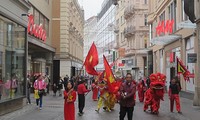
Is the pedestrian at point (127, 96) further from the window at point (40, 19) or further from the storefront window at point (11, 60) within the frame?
the window at point (40, 19)

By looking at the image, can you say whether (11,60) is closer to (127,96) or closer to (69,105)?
(69,105)

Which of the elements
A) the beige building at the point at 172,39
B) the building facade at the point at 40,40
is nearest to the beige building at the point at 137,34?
the beige building at the point at 172,39

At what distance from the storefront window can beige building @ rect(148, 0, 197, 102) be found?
9058mm

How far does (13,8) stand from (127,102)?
8087mm

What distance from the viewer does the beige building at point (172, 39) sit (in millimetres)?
24484

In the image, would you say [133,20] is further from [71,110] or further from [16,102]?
[71,110]

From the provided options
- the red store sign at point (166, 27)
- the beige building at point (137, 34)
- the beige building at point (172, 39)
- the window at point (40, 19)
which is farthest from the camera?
the beige building at point (137, 34)

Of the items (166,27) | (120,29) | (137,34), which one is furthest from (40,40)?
(120,29)

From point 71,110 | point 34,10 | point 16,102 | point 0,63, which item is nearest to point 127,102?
point 71,110

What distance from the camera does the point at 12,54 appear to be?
1653 cm

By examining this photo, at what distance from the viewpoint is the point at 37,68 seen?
3412cm

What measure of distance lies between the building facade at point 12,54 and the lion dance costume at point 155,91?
5861 mm

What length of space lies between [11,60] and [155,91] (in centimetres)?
633

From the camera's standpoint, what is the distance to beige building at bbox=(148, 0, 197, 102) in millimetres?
24484
